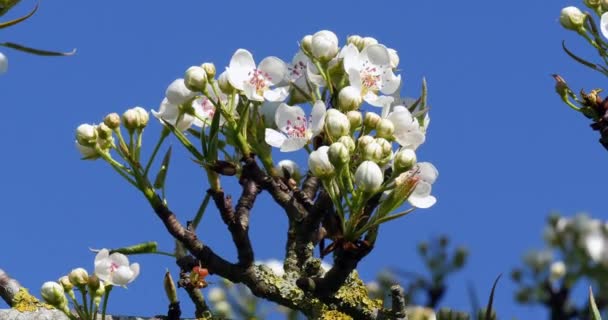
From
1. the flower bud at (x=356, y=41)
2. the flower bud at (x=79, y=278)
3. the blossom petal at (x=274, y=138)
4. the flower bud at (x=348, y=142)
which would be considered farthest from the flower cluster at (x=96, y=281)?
the flower bud at (x=356, y=41)

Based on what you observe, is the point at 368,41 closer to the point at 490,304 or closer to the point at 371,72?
the point at 371,72

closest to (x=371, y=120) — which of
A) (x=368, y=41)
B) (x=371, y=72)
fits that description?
(x=371, y=72)

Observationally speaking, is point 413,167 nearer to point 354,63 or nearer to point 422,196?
point 422,196

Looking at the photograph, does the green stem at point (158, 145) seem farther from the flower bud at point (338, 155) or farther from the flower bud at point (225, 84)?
the flower bud at point (338, 155)

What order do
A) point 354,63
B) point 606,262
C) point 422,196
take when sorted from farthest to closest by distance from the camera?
1. point 606,262
2. point 354,63
3. point 422,196

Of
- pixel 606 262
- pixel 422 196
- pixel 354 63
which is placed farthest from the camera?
pixel 606 262

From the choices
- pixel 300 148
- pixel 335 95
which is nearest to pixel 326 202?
pixel 300 148

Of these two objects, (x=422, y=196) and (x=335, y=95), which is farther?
(x=335, y=95)
